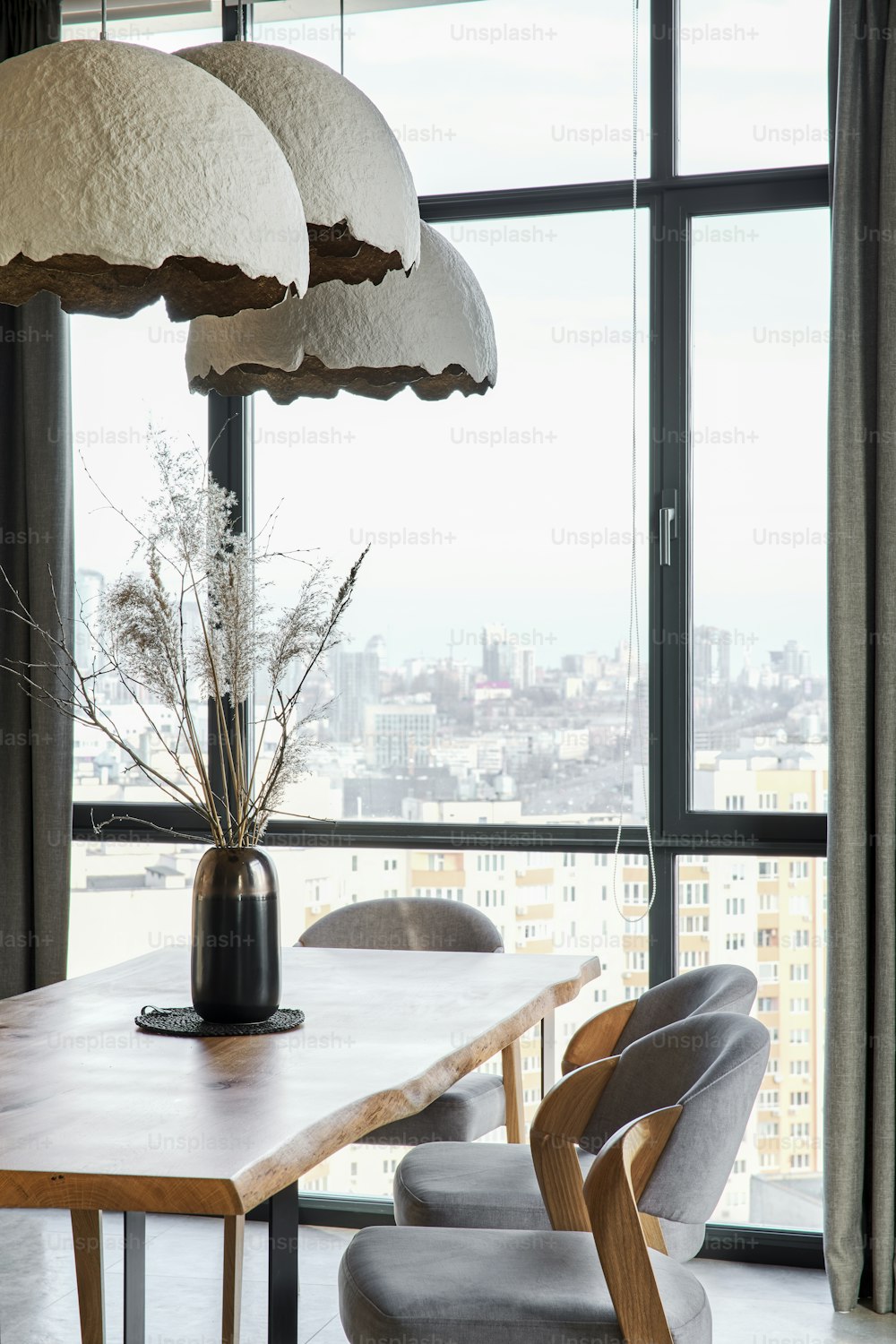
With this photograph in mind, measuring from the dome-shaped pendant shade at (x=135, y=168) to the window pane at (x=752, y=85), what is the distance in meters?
2.36

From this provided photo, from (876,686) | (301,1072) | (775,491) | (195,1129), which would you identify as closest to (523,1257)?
(301,1072)

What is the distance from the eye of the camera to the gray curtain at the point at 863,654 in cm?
330

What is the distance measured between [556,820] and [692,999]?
1.31 m

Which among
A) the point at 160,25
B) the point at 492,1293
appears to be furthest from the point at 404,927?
the point at 160,25

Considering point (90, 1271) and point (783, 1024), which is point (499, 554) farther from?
point (90, 1271)

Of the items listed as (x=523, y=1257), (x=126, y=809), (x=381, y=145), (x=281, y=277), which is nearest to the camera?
(x=281, y=277)

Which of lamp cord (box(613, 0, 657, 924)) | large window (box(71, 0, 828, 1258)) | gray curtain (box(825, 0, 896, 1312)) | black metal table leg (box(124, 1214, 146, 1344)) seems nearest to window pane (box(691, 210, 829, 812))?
large window (box(71, 0, 828, 1258))

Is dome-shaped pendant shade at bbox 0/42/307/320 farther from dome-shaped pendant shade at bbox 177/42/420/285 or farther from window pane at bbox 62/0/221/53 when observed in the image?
window pane at bbox 62/0/221/53

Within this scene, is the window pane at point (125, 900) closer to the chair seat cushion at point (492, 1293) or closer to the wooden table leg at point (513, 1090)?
the wooden table leg at point (513, 1090)

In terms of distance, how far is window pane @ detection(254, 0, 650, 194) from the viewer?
379 centimetres

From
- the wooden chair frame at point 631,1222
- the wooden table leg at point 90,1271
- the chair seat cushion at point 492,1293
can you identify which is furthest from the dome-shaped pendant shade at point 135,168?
the wooden table leg at point 90,1271

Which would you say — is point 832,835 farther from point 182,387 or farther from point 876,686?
point 182,387

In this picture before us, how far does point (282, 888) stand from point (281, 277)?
2.47 meters

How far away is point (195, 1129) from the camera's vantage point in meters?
1.73
